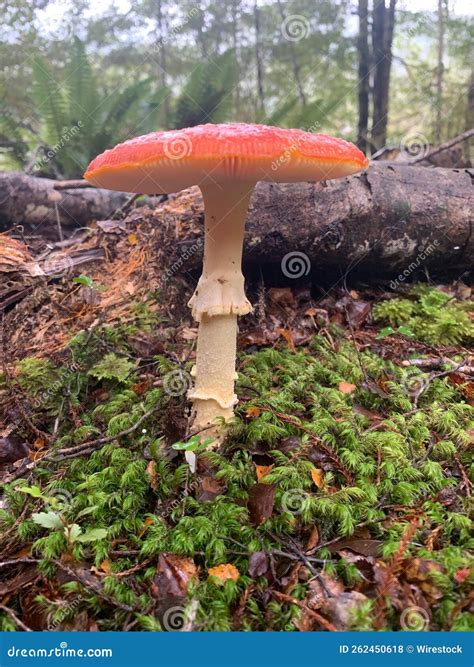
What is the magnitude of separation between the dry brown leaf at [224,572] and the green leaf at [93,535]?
1.69 ft

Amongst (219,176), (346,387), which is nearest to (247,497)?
(346,387)

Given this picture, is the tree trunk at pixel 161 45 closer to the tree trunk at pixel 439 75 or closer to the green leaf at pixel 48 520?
the tree trunk at pixel 439 75

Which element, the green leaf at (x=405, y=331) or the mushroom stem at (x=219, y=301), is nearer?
the mushroom stem at (x=219, y=301)

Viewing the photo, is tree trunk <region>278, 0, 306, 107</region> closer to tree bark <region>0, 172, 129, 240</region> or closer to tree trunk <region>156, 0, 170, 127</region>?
tree trunk <region>156, 0, 170, 127</region>

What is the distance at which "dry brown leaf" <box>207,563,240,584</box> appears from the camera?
1.90m

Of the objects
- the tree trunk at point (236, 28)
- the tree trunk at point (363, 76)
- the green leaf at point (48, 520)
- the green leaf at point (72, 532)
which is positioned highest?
the tree trunk at point (236, 28)

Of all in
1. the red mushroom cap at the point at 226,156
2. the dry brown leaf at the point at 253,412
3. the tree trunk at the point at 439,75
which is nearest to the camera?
the red mushroom cap at the point at 226,156

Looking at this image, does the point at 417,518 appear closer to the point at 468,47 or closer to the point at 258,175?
the point at 258,175

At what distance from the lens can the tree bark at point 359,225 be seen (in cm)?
389

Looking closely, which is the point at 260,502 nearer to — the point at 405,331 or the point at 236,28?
the point at 405,331

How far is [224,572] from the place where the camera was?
6.37 feet

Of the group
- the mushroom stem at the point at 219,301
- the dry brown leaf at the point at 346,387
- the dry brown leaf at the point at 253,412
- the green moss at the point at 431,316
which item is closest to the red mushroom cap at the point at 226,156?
the mushroom stem at the point at 219,301

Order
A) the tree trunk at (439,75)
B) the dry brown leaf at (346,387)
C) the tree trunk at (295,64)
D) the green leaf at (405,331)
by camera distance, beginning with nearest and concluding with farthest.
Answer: the dry brown leaf at (346,387), the green leaf at (405,331), the tree trunk at (439,75), the tree trunk at (295,64)

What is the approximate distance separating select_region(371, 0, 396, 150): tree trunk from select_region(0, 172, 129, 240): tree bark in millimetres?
5834
